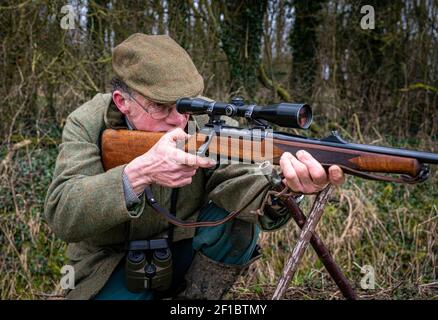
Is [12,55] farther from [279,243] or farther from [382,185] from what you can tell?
[382,185]

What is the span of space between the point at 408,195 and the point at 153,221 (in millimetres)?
3923

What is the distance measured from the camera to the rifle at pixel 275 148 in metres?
2.00

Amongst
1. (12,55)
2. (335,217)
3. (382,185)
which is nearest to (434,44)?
(382,185)

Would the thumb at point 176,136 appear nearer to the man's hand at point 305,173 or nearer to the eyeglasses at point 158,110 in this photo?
the eyeglasses at point 158,110

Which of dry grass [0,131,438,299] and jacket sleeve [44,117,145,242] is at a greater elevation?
jacket sleeve [44,117,145,242]

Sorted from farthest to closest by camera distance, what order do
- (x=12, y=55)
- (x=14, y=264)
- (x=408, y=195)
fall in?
1. (x=12, y=55)
2. (x=408, y=195)
3. (x=14, y=264)

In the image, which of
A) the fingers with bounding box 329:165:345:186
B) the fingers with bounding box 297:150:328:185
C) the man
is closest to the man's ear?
the man

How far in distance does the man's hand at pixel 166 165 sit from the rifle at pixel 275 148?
58 mm

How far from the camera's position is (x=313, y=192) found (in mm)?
2371

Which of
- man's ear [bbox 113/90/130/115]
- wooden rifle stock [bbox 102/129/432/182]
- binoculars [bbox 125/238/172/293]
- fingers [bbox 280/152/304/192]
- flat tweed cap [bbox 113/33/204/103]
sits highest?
flat tweed cap [bbox 113/33/204/103]

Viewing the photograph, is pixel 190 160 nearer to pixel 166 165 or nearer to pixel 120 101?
pixel 166 165

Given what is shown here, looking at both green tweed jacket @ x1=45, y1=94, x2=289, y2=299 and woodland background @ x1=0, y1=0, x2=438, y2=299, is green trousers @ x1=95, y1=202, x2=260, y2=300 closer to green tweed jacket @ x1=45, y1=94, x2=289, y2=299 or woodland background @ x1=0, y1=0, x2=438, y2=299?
green tweed jacket @ x1=45, y1=94, x2=289, y2=299

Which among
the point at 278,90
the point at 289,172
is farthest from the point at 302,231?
the point at 278,90

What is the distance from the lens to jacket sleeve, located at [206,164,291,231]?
8.93 ft
